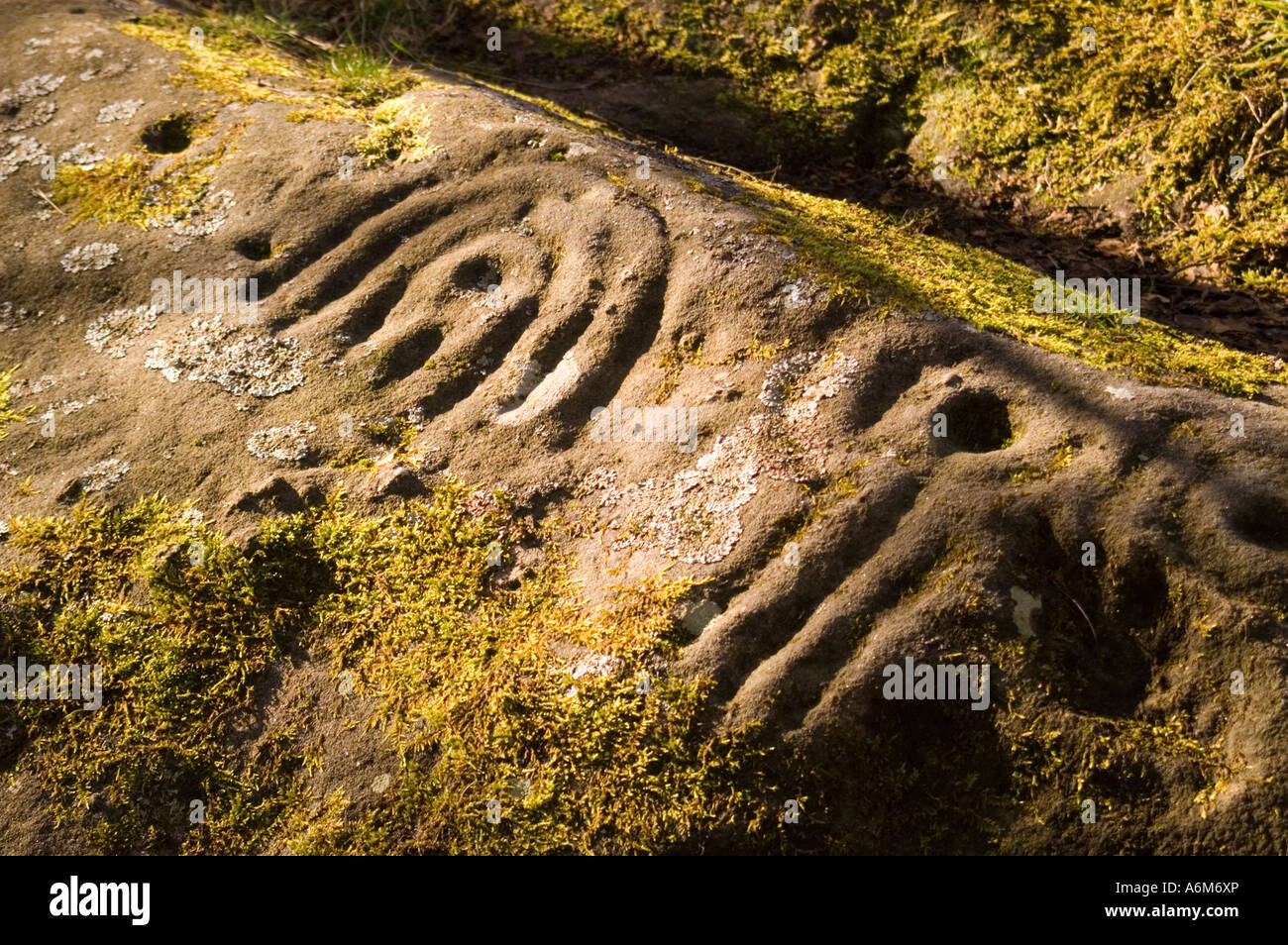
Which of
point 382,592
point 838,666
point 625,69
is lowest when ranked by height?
point 382,592

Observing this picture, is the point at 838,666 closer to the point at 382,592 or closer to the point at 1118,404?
the point at 1118,404

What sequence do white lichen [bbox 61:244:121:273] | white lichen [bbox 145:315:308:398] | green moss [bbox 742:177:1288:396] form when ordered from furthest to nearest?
white lichen [bbox 61:244:121:273]
white lichen [bbox 145:315:308:398]
green moss [bbox 742:177:1288:396]

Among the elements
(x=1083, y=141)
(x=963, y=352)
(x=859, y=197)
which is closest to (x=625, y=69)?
(x=859, y=197)

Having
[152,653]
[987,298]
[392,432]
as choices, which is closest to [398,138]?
[392,432]

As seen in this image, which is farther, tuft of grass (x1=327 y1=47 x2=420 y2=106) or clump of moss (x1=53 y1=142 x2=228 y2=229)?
tuft of grass (x1=327 y1=47 x2=420 y2=106)

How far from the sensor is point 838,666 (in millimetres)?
2105

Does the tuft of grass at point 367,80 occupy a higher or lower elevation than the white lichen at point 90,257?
higher

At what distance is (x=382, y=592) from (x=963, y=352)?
1.57m

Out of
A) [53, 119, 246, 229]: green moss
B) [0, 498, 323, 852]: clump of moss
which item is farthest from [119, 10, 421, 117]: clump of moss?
[0, 498, 323, 852]: clump of moss

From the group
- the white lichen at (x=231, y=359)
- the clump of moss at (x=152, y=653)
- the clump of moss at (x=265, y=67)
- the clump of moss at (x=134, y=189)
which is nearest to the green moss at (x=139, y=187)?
the clump of moss at (x=134, y=189)

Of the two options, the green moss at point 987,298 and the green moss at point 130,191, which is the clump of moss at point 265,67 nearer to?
the green moss at point 130,191

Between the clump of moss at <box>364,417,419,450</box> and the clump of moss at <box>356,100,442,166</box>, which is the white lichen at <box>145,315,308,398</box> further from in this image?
A: the clump of moss at <box>356,100,442,166</box>

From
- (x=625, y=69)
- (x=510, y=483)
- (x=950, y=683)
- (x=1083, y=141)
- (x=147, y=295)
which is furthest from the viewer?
(x=625, y=69)

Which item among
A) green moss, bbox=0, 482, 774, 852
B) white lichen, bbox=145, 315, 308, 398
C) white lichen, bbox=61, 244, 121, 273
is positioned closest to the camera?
green moss, bbox=0, 482, 774, 852
